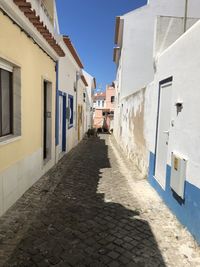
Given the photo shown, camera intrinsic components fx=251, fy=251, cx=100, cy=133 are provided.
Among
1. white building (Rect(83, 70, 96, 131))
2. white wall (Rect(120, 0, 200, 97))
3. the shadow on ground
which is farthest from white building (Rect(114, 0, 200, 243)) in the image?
white building (Rect(83, 70, 96, 131))

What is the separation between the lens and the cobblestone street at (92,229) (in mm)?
3127

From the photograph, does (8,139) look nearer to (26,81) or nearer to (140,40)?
(26,81)

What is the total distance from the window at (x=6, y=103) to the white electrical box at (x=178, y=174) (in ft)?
10.3

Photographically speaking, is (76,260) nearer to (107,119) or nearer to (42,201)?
(42,201)

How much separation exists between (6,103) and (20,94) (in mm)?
378

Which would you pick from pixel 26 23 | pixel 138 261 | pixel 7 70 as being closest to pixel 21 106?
pixel 7 70

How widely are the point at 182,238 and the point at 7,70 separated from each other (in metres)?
4.06

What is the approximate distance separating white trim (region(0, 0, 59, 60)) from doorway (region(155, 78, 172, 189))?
10.00 feet

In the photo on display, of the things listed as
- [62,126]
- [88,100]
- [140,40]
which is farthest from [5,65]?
[88,100]

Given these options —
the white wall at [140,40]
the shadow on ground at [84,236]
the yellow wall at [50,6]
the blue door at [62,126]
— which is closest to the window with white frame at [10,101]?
the shadow on ground at [84,236]

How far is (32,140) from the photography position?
19.5ft

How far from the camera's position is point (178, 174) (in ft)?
13.7

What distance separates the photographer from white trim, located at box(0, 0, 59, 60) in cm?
400

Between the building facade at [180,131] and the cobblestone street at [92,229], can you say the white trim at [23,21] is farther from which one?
the cobblestone street at [92,229]
